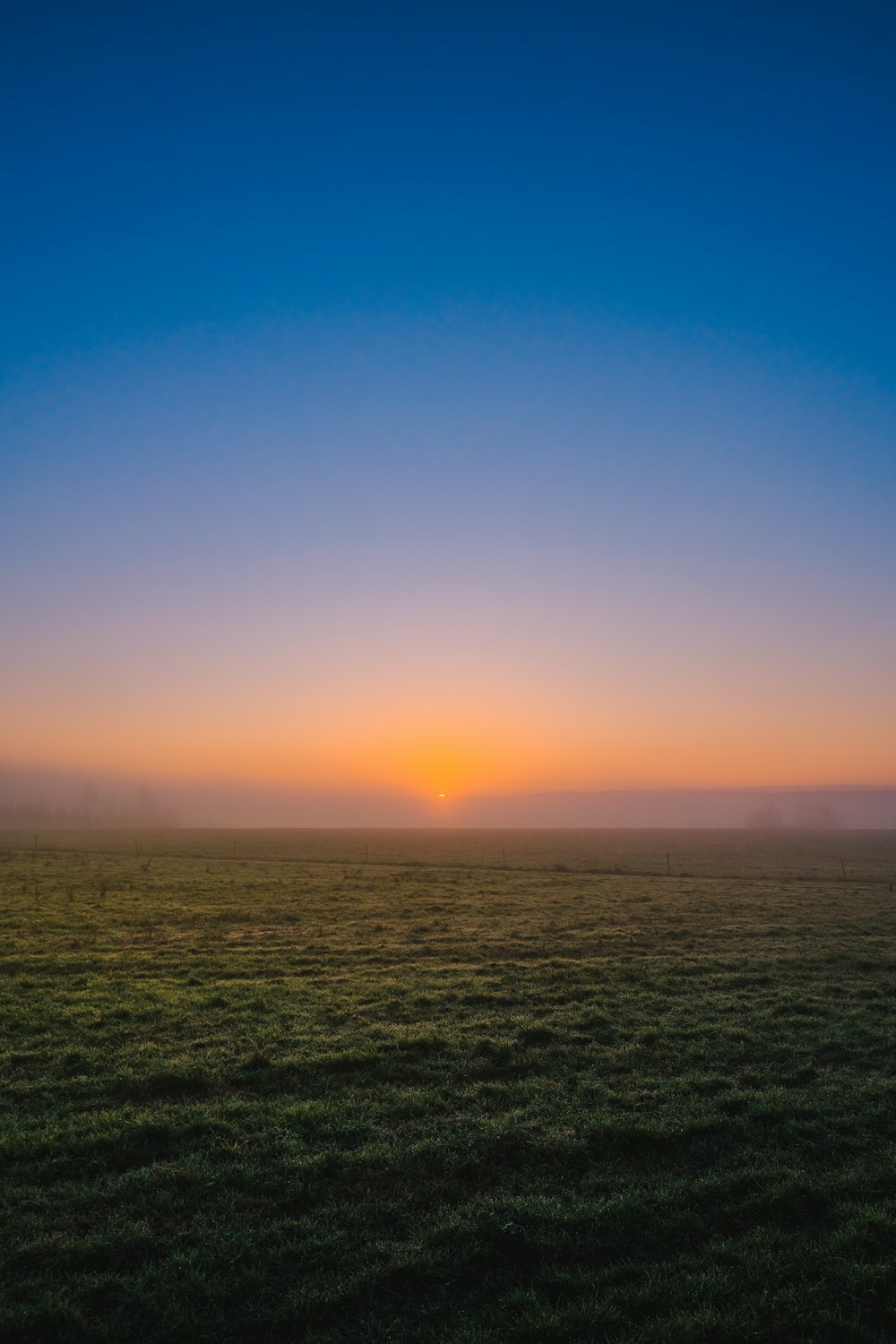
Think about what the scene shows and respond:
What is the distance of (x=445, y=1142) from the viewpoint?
1045cm

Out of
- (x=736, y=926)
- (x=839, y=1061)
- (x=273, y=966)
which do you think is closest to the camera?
(x=839, y=1061)

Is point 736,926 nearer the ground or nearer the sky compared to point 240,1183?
nearer the ground

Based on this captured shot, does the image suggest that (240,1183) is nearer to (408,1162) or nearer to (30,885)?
(408,1162)

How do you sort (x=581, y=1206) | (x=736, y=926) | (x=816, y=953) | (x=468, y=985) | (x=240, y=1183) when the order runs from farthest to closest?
(x=736, y=926), (x=816, y=953), (x=468, y=985), (x=240, y=1183), (x=581, y=1206)

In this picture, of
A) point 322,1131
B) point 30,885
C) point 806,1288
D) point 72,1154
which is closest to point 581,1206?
point 806,1288

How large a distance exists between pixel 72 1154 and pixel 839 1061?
14.4m

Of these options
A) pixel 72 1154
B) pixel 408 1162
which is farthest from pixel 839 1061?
pixel 72 1154

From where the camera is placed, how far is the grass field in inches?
279

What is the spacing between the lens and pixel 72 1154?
33.0 feet

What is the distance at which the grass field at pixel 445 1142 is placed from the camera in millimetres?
7078

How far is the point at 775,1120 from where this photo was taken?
1143cm

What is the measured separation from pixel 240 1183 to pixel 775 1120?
8.54m

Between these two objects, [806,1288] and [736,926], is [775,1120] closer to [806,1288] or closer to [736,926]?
[806,1288]

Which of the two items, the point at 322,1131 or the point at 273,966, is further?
the point at 273,966
